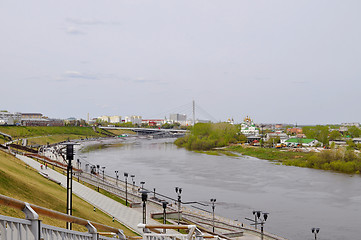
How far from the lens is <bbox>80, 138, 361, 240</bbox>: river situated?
14078mm

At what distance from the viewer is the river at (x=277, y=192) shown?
554 inches

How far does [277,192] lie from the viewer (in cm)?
2016

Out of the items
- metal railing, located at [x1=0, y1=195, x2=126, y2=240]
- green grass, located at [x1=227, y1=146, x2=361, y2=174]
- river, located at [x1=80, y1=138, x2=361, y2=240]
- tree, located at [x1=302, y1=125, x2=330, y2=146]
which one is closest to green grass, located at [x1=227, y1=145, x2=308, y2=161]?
green grass, located at [x1=227, y1=146, x2=361, y2=174]

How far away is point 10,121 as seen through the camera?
75562mm

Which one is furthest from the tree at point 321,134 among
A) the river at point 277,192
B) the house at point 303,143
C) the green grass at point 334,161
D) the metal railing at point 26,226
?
the metal railing at point 26,226

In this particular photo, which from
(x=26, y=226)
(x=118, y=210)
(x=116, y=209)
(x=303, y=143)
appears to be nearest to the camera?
(x=26, y=226)

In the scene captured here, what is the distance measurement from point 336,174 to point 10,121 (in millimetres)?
68947

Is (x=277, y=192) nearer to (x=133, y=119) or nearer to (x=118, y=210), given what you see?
(x=118, y=210)

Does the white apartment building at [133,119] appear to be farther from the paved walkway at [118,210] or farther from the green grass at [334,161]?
the paved walkway at [118,210]

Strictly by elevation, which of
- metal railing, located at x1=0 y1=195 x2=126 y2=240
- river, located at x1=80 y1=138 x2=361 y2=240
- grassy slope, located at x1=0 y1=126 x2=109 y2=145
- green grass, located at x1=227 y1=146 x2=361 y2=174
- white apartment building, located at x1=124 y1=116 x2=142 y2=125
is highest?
white apartment building, located at x1=124 y1=116 x2=142 y2=125

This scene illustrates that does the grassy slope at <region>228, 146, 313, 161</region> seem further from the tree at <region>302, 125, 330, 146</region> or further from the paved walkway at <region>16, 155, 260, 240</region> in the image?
the paved walkway at <region>16, 155, 260, 240</region>

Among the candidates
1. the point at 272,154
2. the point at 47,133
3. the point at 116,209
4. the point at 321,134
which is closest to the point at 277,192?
the point at 116,209

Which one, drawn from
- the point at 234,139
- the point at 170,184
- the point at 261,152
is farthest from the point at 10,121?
the point at 170,184

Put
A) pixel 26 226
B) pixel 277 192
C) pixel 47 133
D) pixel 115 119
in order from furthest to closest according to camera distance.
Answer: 1. pixel 115 119
2. pixel 47 133
3. pixel 277 192
4. pixel 26 226
